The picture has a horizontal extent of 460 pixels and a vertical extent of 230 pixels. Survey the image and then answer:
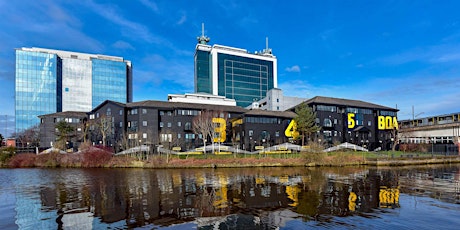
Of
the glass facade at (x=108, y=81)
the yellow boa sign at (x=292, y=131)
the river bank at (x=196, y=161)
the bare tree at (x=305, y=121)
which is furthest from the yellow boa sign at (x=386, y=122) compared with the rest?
the glass facade at (x=108, y=81)

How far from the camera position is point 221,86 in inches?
4626

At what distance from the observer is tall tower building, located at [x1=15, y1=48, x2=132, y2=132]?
323ft

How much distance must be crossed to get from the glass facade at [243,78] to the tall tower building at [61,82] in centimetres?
4755

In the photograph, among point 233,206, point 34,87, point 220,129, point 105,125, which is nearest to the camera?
point 233,206

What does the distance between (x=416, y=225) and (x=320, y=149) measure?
30.0 meters

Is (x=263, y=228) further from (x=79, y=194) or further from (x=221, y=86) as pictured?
(x=221, y=86)

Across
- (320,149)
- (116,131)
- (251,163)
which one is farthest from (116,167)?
(320,149)

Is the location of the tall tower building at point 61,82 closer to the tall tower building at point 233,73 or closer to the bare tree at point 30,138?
the bare tree at point 30,138

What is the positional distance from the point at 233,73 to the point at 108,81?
58.4 m

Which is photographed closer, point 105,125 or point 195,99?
point 105,125

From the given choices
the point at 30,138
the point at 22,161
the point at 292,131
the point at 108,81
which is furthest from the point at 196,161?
the point at 108,81

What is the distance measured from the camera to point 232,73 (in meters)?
121

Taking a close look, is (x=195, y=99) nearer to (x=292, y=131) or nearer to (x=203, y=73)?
(x=292, y=131)

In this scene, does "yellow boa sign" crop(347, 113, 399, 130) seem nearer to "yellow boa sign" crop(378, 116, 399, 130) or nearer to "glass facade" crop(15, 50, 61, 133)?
"yellow boa sign" crop(378, 116, 399, 130)
